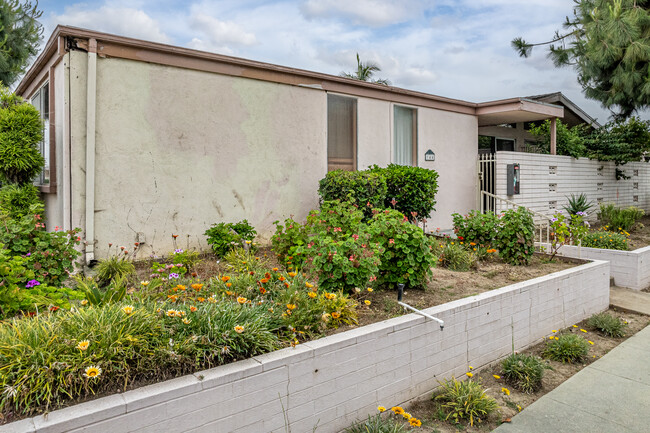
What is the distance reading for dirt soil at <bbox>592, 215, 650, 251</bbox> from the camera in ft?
26.3

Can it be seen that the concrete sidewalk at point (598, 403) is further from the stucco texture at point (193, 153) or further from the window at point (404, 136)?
the window at point (404, 136)

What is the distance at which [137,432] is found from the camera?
6.63 feet

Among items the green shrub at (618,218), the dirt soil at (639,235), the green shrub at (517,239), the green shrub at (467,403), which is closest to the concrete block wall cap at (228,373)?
the green shrub at (467,403)

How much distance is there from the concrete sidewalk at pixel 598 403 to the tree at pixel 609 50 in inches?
388

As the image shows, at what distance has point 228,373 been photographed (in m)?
2.30

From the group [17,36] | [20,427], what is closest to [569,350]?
[20,427]

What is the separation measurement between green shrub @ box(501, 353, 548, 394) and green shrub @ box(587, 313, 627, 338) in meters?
1.65

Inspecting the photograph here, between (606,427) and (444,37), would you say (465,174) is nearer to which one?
(444,37)

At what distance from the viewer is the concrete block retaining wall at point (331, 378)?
6.68 feet

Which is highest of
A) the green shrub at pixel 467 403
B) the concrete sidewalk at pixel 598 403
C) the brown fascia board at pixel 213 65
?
the brown fascia board at pixel 213 65

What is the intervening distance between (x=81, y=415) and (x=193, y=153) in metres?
4.65

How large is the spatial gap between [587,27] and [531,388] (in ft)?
39.8

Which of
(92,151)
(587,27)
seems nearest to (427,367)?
(92,151)

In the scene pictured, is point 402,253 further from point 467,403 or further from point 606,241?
point 606,241
